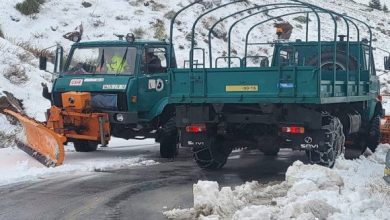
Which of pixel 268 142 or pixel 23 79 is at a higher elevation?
pixel 23 79

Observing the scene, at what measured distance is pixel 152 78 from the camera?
12.9m

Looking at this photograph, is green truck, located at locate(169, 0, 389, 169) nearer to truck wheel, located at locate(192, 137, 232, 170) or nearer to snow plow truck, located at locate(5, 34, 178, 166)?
truck wheel, located at locate(192, 137, 232, 170)

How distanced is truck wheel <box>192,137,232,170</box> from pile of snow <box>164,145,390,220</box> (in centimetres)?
186

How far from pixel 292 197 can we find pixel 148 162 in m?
5.37

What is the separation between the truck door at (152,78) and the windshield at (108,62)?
0.26 metres

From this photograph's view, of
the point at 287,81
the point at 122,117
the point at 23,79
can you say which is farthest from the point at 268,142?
the point at 23,79

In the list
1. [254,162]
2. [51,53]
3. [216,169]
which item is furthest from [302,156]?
[51,53]

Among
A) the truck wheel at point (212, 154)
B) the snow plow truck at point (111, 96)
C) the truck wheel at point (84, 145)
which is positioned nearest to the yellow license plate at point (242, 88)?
the truck wheel at point (212, 154)

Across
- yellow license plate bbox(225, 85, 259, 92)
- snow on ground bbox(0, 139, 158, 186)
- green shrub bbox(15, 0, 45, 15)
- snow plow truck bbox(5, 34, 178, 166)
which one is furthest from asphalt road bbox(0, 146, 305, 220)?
green shrub bbox(15, 0, 45, 15)

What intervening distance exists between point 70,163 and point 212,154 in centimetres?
273

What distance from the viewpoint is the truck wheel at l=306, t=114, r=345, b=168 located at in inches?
391

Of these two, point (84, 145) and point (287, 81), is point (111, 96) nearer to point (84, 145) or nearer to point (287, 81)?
point (84, 145)

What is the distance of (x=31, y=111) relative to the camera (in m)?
17.4

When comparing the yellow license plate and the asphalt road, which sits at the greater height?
the yellow license plate
